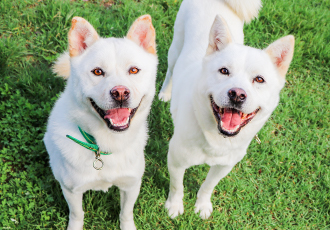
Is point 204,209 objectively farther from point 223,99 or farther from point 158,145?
point 223,99

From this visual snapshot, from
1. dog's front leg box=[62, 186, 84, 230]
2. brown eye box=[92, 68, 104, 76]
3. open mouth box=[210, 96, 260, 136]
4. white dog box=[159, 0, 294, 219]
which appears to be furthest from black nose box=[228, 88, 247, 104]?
dog's front leg box=[62, 186, 84, 230]

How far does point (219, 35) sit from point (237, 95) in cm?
57

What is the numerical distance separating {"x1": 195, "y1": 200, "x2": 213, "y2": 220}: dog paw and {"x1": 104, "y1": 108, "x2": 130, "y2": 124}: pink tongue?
57.4 inches

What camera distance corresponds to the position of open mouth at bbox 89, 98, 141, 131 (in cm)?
204

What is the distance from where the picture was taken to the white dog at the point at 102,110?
1994 mm

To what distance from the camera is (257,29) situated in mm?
4805

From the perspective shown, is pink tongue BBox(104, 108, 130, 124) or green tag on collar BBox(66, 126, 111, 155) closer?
pink tongue BBox(104, 108, 130, 124)

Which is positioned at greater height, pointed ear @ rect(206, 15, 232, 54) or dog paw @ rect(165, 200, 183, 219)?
pointed ear @ rect(206, 15, 232, 54)

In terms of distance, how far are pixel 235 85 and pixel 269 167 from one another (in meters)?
1.79

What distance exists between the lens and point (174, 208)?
120 inches

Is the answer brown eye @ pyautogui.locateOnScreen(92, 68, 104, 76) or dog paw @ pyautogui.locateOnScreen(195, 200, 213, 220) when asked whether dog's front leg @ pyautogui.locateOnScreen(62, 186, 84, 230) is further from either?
dog paw @ pyautogui.locateOnScreen(195, 200, 213, 220)

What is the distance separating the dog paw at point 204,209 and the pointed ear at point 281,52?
1.49 meters

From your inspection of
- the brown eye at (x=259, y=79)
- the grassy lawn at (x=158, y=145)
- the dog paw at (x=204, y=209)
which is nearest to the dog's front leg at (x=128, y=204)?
the grassy lawn at (x=158, y=145)

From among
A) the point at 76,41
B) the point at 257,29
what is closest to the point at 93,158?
the point at 76,41
